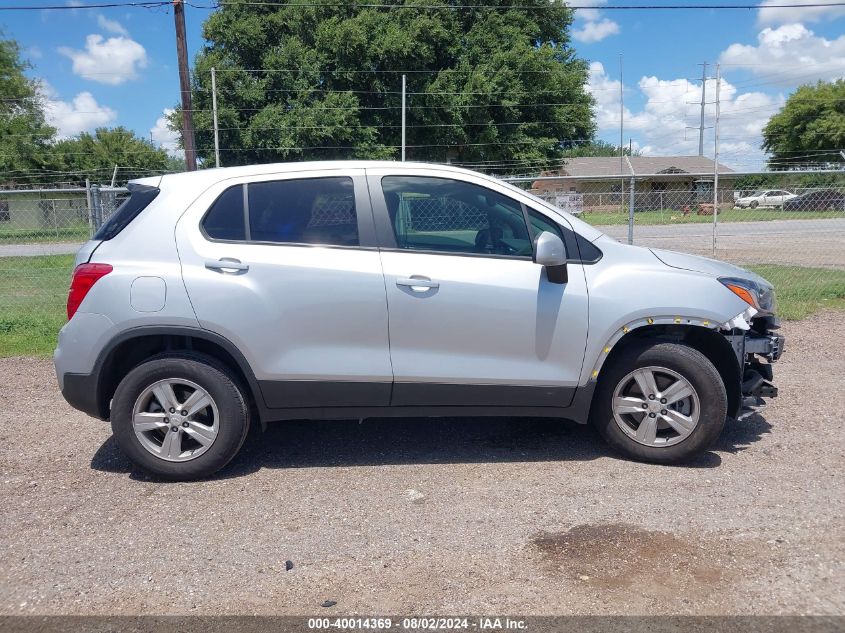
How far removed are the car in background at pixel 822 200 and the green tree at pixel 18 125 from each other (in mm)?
36809

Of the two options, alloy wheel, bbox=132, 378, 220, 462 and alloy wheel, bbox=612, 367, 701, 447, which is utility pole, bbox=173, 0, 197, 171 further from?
alloy wheel, bbox=612, 367, 701, 447

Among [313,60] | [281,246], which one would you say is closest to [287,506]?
[281,246]

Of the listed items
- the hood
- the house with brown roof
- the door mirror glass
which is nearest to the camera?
the door mirror glass

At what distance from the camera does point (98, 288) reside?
4.42m

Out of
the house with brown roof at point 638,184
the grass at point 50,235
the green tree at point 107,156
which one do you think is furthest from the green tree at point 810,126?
the grass at point 50,235

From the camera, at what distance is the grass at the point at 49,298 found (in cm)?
868

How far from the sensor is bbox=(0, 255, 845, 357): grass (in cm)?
868

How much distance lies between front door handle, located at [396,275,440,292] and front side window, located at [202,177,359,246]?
1.31 ft

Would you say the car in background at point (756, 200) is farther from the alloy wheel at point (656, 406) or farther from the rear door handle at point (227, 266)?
the rear door handle at point (227, 266)

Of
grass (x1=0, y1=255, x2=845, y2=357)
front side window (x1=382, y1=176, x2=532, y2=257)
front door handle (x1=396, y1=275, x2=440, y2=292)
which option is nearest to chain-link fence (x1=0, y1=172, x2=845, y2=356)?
grass (x1=0, y1=255, x2=845, y2=357)

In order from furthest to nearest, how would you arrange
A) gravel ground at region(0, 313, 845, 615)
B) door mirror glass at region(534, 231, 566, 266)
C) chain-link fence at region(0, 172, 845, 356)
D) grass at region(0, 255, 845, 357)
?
chain-link fence at region(0, 172, 845, 356)
grass at region(0, 255, 845, 357)
door mirror glass at region(534, 231, 566, 266)
gravel ground at region(0, 313, 845, 615)

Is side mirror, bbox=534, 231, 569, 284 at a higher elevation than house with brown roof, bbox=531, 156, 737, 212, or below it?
below

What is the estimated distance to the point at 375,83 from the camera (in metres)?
38.6

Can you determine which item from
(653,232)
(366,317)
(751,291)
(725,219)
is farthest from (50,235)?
(725,219)
